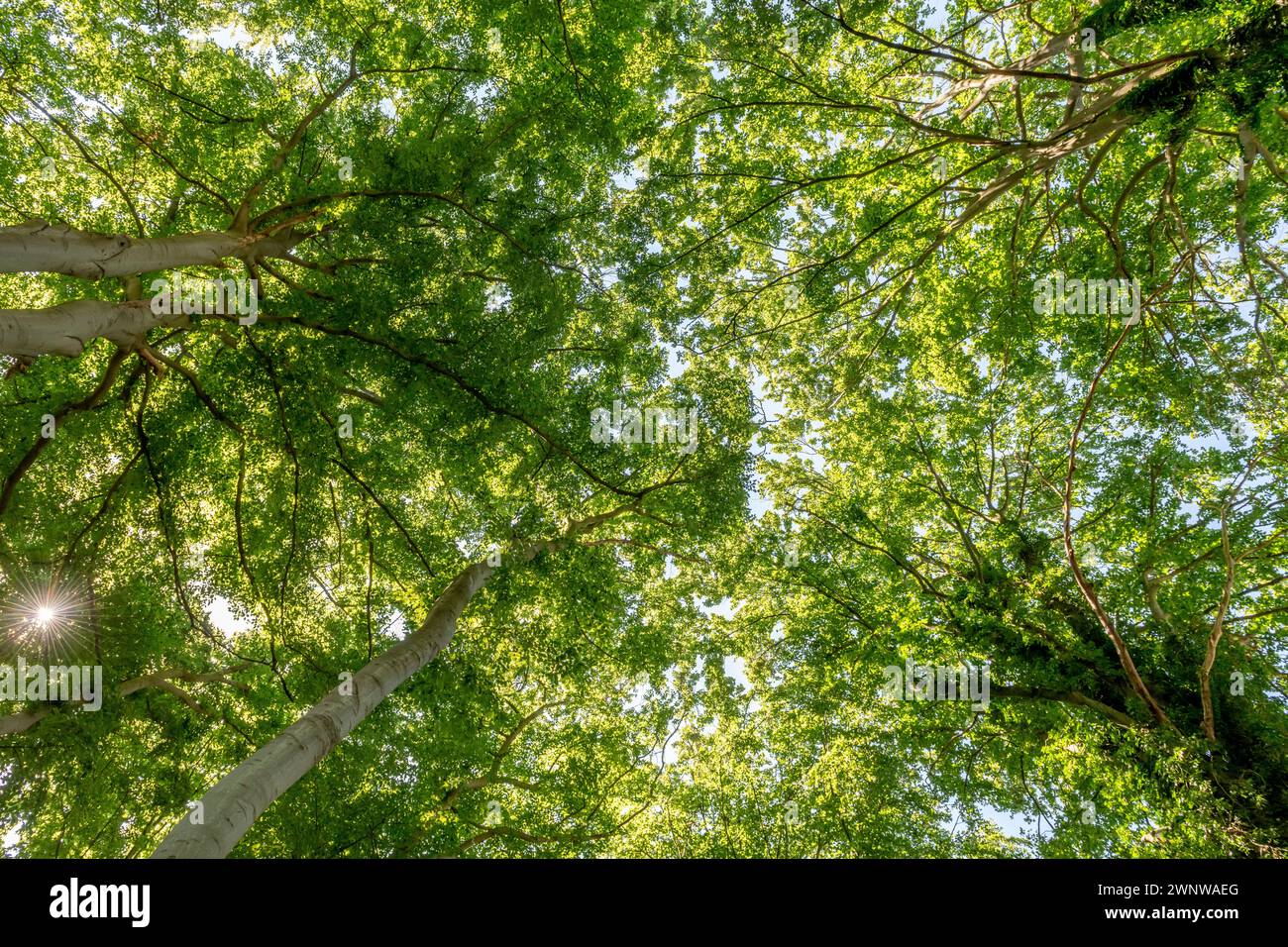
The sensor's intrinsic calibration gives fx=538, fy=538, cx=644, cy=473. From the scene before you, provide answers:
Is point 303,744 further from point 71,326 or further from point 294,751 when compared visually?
point 71,326

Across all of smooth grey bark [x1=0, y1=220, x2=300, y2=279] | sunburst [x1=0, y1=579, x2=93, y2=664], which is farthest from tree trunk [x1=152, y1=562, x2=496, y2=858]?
sunburst [x1=0, y1=579, x2=93, y2=664]

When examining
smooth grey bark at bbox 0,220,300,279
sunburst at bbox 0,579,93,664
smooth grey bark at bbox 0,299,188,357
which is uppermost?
smooth grey bark at bbox 0,220,300,279

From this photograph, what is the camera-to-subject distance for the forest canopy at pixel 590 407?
6562 millimetres

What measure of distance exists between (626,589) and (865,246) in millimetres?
7527

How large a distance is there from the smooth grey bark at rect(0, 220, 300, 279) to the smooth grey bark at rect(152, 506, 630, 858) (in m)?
4.28

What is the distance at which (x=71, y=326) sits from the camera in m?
4.77

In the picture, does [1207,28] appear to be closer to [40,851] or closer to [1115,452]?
[1115,452]

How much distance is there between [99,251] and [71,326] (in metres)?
0.80

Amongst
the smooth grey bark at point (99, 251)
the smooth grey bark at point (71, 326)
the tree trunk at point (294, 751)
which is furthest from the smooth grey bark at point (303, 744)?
the smooth grey bark at point (99, 251)

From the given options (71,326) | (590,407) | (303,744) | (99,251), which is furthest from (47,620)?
(590,407)

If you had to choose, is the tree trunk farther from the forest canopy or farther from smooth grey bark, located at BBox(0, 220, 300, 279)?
smooth grey bark, located at BBox(0, 220, 300, 279)

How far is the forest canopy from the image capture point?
6.56 m

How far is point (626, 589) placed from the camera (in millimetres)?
11141
